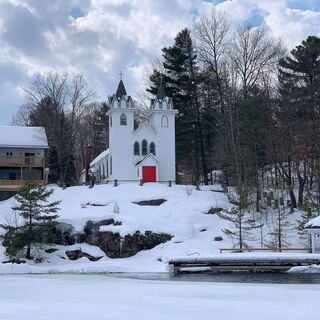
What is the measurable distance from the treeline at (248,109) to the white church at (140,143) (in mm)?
4937

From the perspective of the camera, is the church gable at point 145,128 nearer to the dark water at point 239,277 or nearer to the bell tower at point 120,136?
the bell tower at point 120,136

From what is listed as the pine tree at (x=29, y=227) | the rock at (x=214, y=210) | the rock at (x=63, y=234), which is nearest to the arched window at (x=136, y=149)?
the rock at (x=214, y=210)

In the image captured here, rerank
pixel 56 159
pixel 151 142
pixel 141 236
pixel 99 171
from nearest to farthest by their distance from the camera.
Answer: pixel 141 236
pixel 151 142
pixel 99 171
pixel 56 159

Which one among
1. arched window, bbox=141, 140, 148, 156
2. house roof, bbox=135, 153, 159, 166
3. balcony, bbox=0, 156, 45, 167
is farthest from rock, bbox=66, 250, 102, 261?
arched window, bbox=141, 140, 148, 156

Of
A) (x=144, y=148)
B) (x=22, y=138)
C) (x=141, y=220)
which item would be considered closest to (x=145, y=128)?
(x=144, y=148)

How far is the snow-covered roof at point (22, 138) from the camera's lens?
50.6 meters

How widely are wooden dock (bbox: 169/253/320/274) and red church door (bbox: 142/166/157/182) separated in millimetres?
18198

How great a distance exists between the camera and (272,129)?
4247 cm

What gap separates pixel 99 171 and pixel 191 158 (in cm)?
1196

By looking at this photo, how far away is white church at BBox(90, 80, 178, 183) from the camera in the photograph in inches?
1861

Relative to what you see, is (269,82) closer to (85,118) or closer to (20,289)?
(85,118)

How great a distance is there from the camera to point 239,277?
86.7 ft

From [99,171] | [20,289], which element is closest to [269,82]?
[99,171]

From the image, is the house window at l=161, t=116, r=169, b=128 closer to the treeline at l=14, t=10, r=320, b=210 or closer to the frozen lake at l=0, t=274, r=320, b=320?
the treeline at l=14, t=10, r=320, b=210
